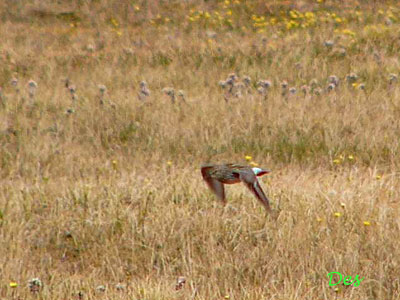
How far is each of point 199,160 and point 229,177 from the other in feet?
10.9

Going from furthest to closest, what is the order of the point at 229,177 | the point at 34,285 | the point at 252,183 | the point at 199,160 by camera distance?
the point at 199,160 → the point at 34,285 → the point at 229,177 → the point at 252,183

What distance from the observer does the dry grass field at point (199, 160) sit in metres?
3.30

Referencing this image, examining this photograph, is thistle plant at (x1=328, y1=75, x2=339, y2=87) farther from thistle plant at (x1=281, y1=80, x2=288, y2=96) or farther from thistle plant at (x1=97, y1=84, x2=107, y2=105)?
thistle plant at (x1=97, y1=84, x2=107, y2=105)

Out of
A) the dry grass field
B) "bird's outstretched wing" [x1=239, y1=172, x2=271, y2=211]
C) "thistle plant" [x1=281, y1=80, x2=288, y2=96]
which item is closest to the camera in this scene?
"bird's outstretched wing" [x1=239, y1=172, x2=271, y2=211]

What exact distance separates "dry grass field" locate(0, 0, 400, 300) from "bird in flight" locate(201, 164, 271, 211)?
97 centimetres

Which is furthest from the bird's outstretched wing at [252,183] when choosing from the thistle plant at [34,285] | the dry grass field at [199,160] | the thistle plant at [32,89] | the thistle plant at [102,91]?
the thistle plant at [32,89]

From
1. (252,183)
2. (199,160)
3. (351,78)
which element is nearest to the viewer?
(252,183)

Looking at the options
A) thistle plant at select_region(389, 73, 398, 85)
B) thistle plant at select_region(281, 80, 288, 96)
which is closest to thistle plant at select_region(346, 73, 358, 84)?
thistle plant at select_region(389, 73, 398, 85)

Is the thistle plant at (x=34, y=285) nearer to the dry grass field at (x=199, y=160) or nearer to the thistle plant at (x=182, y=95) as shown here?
the dry grass field at (x=199, y=160)

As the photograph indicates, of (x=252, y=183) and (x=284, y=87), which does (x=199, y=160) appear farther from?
(x=252, y=183)

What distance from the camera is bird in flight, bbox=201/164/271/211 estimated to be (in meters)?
1.99

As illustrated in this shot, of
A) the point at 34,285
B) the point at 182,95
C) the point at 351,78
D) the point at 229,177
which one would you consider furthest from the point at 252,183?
the point at 351,78

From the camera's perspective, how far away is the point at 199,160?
17.7 ft

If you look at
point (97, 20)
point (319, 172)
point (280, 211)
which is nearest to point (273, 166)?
point (319, 172)
